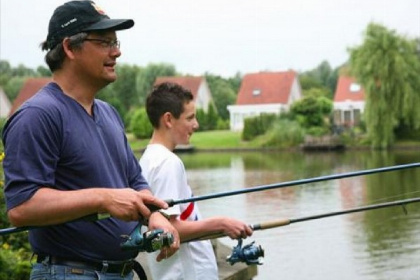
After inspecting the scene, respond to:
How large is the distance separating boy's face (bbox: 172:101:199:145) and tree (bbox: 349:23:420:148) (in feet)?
129

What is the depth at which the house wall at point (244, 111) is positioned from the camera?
227ft

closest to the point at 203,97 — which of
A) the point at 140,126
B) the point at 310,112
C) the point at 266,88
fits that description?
the point at 266,88

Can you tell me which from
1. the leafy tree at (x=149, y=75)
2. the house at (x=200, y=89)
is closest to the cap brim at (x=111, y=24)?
the house at (x=200, y=89)

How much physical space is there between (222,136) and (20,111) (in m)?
57.5

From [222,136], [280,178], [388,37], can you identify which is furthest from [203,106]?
[280,178]

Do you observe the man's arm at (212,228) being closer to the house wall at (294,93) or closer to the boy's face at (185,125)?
the boy's face at (185,125)

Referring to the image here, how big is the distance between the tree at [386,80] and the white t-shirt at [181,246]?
39.8 meters

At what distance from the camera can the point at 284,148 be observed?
1956 inches

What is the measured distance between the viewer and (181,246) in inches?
139

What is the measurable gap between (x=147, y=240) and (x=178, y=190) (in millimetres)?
845

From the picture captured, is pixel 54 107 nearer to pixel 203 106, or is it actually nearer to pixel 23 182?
pixel 23 182

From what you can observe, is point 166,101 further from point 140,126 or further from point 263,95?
point 263,95

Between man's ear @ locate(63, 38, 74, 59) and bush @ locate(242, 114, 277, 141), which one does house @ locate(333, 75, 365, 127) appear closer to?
bush @ locate(242, 114, 277, 141)

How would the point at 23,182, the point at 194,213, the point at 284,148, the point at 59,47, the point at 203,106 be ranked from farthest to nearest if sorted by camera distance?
the point at 203,106 < the point at 284,148 < the point at 194,213 < the point at 59,47 < the point at 23,182
